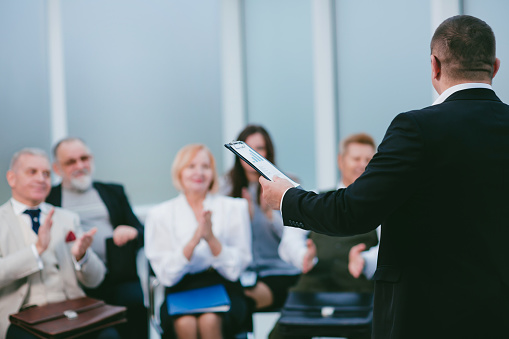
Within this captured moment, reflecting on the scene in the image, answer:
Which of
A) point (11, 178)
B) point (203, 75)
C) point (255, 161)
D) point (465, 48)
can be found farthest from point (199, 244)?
point (203, 75)

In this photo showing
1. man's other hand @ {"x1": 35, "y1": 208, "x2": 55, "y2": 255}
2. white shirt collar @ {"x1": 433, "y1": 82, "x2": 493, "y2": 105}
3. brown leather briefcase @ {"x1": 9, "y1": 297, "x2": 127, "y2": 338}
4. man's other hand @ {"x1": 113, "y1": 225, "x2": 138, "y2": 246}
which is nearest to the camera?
white shirt collar @ {"x1": 433, "y1": 82, "x2": 493, "y2": 105}

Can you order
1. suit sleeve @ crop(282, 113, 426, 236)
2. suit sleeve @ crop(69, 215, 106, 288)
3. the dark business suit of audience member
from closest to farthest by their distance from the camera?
suit sleeve @ crop(282, 113, 426, 236)
suit sleeve @ crop(69, 215, 106, 288)
the dark business suit of audience member

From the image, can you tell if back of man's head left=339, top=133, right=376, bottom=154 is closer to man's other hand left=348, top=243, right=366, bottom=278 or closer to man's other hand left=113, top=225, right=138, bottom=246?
man's other hand left=348, top=243, right=366, bottom=278

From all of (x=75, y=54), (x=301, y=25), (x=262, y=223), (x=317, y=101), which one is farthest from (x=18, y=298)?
(x=301, y=25)

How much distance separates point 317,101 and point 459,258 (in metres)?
3.69

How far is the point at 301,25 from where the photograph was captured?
17.7 feet

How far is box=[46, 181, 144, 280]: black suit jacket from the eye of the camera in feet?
12.3

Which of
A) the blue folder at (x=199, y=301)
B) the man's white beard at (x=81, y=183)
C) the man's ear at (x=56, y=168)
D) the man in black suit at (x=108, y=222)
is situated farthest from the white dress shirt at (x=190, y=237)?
the man's ear at (x=56, y=168)

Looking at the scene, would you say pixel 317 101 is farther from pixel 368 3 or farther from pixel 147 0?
pixel 147 0

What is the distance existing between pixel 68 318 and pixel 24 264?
15.3 inches

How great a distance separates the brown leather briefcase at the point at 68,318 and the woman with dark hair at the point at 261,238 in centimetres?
98

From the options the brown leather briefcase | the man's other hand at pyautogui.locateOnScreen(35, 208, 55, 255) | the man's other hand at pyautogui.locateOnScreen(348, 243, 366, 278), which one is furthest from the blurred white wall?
the man's other hand at pyautogui.locateOnScreen(348, 243, 366, 278)

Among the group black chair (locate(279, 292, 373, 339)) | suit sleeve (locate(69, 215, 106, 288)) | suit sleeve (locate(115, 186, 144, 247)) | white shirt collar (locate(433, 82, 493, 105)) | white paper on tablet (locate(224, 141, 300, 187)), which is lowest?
black chair (locate(279, 292, 373, 339))

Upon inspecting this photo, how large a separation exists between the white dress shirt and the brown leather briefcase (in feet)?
1.40
